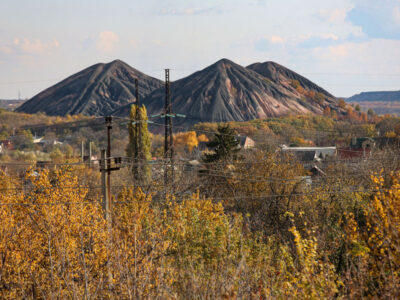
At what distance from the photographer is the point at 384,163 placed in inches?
1057

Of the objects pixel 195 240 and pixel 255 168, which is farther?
pixel 255 168

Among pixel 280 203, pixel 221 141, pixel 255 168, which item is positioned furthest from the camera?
pixel 221 141

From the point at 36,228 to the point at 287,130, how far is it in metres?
111

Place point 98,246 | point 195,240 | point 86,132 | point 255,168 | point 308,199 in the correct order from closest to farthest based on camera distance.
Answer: point 98,246 → point 195,240 → point 308,199 → point 255,168 → point 86,132

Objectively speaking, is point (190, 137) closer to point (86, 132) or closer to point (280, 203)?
point (86, 132)

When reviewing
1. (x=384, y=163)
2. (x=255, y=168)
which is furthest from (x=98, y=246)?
(x=384, y=163)

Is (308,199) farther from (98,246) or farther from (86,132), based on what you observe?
(86,132)

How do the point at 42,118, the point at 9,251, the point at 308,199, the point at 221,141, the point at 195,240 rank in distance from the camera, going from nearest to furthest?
the point at 9,251
the point at 195,240
the point at 308,199
the point at 221,141
the point at 42,118

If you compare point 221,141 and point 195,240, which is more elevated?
point 221,141

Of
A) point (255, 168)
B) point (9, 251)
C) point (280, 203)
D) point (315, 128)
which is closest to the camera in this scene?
point (9, 251)

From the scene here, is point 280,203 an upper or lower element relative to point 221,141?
lower

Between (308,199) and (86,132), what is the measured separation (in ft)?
331

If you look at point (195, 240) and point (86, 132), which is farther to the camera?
point (86, 132)

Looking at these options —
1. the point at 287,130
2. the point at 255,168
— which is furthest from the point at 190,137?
the point at 255,168
